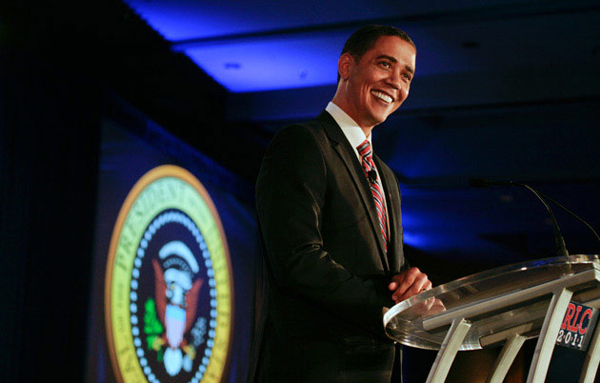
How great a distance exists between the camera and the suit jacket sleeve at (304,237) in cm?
136

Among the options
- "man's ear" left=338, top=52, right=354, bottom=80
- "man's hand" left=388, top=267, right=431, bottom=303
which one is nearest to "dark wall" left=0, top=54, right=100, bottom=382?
"man's ear" left=338, top=52, right=354, bottom=80

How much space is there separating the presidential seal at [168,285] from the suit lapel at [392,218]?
275 cm

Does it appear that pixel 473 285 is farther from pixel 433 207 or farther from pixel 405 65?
pixel 433 207

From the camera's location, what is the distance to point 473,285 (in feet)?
3.71

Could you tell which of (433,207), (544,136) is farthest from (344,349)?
(433,207)

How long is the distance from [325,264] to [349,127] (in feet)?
1.33

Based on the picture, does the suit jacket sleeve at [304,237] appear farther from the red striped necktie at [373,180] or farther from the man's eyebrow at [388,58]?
the man's eyebrow at [388,58]

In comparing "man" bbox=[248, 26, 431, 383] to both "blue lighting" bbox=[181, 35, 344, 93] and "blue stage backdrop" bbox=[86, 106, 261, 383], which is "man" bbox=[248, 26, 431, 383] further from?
"blue lighting" bbox=[181, 35, 344, 93]

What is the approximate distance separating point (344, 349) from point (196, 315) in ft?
12.4

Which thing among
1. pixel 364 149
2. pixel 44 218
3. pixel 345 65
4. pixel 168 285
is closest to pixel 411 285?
pixel 364 149

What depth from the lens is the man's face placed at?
1.68 m

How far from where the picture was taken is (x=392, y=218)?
1.63 meters

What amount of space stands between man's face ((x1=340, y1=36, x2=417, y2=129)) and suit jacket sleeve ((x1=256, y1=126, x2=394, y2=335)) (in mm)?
205

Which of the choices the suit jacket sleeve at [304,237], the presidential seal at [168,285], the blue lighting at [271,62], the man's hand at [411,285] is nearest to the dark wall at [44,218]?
the presidential seal at [168,285]
